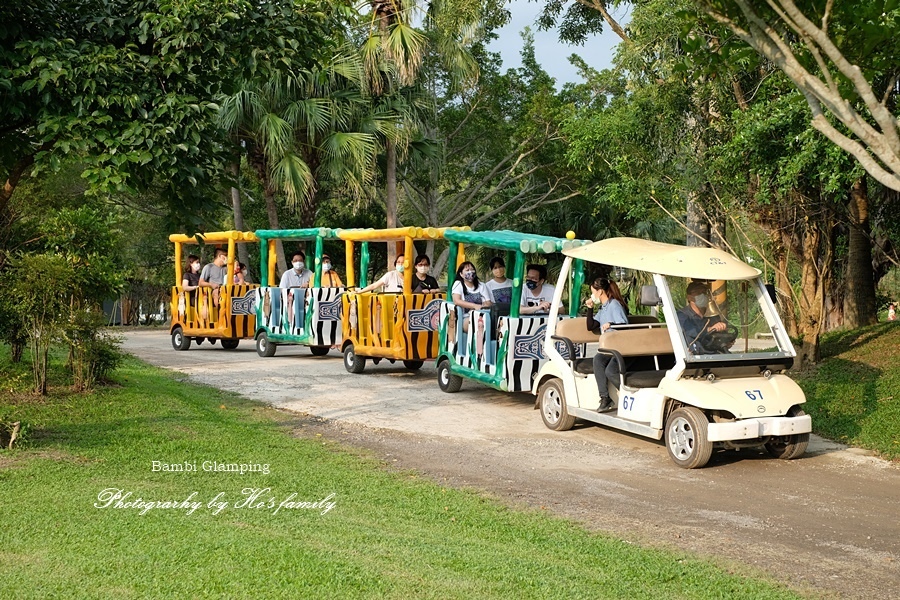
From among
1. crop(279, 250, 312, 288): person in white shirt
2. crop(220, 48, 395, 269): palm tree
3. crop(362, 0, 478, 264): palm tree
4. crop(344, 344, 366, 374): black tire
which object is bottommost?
crop(344, 344, 366, 374): black tire

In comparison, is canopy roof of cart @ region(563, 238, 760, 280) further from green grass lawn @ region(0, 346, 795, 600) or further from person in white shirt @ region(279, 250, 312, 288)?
person in white shirt @ region(279, 250, 312, 288)

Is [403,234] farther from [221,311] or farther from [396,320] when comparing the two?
[221,311]

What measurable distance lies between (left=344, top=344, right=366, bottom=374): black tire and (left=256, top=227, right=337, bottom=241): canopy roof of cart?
7.50 feet

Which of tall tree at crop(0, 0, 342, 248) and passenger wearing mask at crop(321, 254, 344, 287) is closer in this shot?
tall tree at crop(0, 0, 342, 248)

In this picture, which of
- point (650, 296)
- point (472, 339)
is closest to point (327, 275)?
point (472, 339)

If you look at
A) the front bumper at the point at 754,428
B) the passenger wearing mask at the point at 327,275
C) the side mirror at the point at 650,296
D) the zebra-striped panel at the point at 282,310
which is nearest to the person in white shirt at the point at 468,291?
the side mirror at the point at 650,296

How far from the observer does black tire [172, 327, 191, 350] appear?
21109mm

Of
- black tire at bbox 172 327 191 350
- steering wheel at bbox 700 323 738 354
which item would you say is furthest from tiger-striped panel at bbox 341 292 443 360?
black tire at bbox 172 327 191 350

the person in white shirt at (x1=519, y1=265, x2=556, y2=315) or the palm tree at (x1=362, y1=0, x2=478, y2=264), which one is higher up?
the palm tree at (x1=362, y1=0, x2=478, y2=264)

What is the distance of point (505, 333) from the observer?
12.2m

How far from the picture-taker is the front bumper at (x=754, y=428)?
28.5 feet

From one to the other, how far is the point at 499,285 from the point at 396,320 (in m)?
2.29

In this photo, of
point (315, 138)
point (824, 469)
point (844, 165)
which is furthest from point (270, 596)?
point (315, 138)

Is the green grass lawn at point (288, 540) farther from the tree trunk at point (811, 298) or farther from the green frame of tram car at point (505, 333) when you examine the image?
the tree trunk at point (811, 298)
